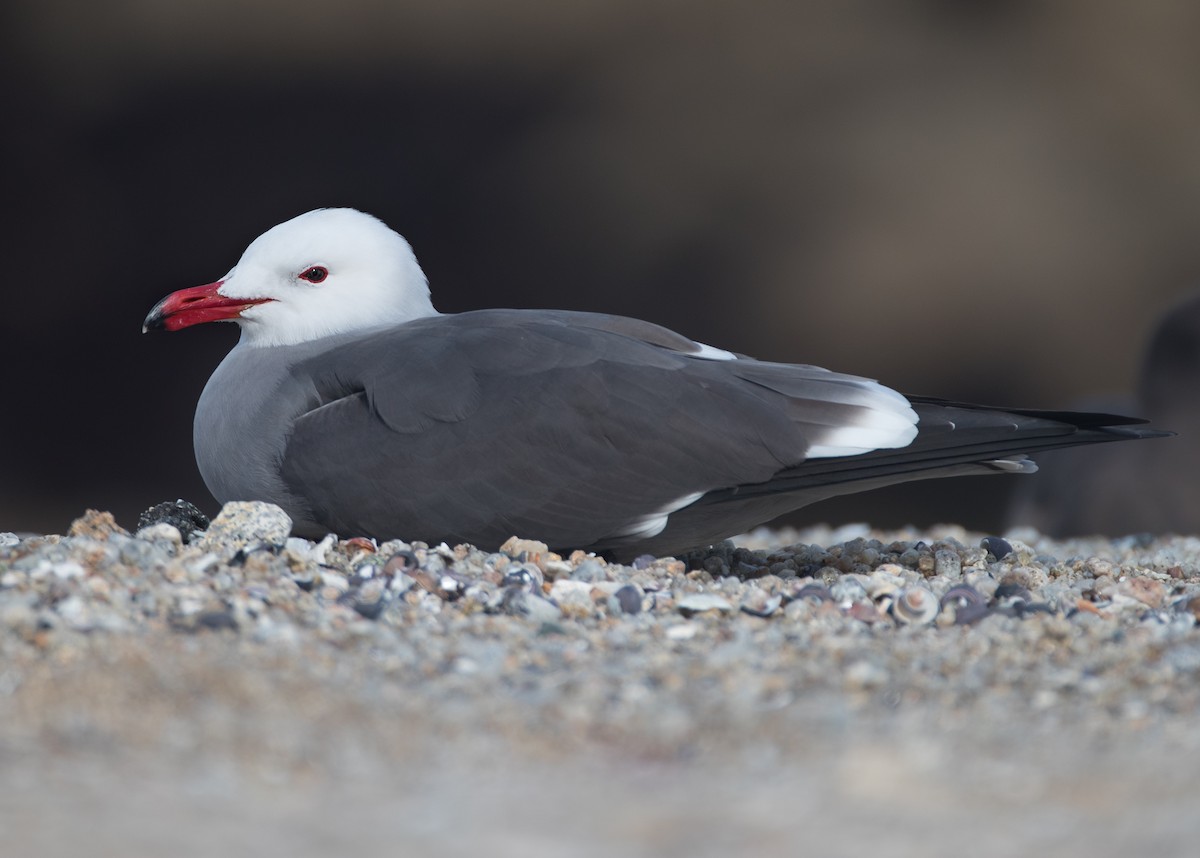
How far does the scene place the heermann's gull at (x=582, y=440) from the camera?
376 centimetres

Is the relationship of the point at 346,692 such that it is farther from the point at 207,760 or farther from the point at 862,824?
the point at 862,824

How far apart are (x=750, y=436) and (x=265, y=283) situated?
5.40 feet

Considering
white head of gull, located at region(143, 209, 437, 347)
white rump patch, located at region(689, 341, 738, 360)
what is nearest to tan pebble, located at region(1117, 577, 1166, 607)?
white rump patch, located at region(689, 341, 738, 360)

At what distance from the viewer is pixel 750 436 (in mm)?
3771

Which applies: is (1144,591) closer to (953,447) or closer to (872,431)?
(953,447)

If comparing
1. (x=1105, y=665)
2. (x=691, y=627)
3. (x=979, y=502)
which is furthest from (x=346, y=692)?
(x=979, y=502)

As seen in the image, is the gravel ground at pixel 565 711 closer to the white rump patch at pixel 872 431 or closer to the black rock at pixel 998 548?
the white rump patch at pixel 872 431

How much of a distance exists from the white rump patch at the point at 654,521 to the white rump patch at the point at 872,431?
335 mm

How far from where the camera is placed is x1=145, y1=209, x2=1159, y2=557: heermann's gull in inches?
148

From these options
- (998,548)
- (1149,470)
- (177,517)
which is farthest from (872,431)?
(1149,470)

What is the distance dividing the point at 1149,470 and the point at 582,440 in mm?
4559

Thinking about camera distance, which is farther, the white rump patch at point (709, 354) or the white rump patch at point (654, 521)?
the white rump patch at point (709, 354)

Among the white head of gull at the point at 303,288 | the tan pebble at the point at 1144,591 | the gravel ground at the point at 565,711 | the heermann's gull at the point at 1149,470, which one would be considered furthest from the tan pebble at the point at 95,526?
the heermann's gull at the point at 1149,470

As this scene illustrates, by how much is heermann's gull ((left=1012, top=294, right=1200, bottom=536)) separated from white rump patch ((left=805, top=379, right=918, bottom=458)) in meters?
3.82
